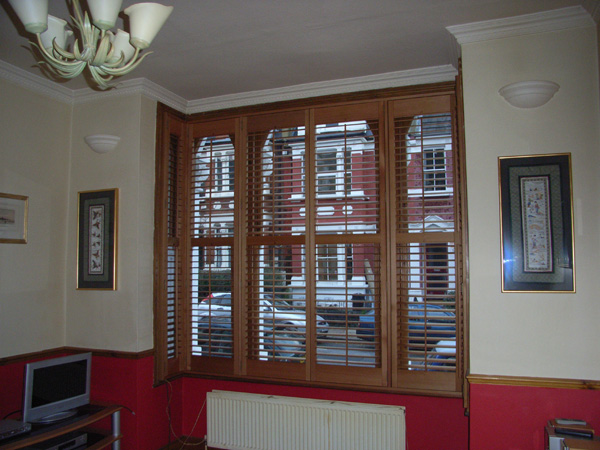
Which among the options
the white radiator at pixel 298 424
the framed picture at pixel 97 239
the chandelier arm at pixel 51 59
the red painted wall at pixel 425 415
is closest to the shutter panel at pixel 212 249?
the white radiator at pixel 298 424

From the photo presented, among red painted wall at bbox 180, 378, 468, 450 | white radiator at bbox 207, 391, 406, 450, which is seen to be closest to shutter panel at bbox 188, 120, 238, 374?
white radiator at bbox 207, 391, 406, 450

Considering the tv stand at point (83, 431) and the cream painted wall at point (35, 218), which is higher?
the cream painted wall at point (35, 218)

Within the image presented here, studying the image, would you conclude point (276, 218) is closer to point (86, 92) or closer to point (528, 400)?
point (86, 92)

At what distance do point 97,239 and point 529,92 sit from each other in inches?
117

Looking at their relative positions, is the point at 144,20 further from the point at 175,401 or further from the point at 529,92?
the point at 175,401

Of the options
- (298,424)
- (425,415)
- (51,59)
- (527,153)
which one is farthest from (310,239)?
(51,59)

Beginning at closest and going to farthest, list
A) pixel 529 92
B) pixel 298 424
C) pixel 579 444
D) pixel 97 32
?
pixel 97 32 < pixel 579 444 < pixel 529 92 < pixel 298 424

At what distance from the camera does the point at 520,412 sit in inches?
95.3

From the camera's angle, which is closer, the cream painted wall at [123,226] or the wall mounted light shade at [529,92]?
the wall mounted light shade at [529,92]

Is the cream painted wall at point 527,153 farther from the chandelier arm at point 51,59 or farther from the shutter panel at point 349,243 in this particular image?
the chandelier arm at point 51,59

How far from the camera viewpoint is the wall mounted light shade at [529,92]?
237cm

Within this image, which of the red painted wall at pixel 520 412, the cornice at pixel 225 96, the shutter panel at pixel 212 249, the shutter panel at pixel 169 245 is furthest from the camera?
the shutter panel at pixel 212 249

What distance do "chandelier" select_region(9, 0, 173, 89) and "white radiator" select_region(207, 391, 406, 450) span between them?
2406 mm

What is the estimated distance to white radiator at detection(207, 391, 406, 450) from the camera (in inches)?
119
